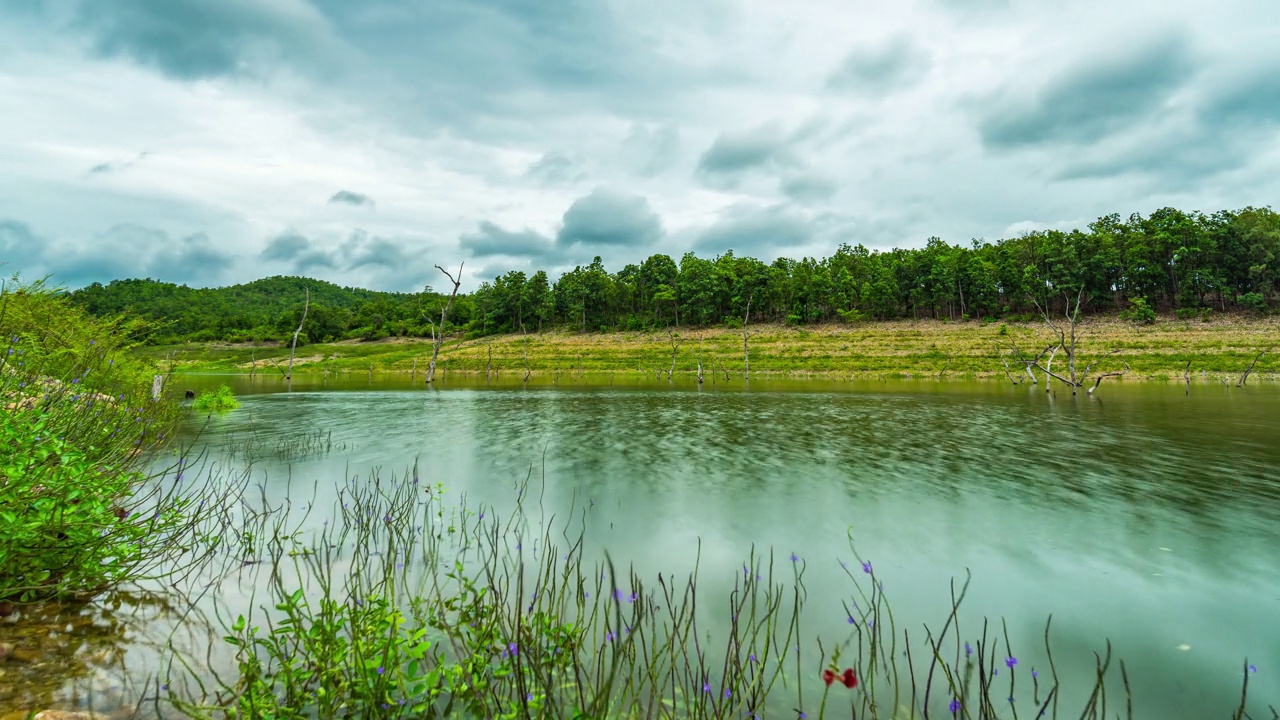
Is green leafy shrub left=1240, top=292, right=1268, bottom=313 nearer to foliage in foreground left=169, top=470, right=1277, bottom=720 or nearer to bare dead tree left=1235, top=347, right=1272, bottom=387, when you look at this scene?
bare dead tree left=1235, top=347, right=1272, bottom=387

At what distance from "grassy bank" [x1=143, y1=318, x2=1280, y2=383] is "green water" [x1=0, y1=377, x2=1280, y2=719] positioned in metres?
29.4

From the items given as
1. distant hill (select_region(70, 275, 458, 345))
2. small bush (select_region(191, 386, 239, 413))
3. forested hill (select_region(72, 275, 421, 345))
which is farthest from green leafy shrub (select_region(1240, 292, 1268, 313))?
forested hill (select_region(72, 275, 421, 345))

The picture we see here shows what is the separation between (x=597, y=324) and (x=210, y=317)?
93.4 metres

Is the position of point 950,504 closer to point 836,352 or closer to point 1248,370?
point 1248,370

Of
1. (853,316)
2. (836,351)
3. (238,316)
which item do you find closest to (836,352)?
(836,351)

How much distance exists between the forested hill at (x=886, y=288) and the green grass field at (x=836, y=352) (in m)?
6.22

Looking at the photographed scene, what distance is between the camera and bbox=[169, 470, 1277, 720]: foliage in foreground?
350 centimetres

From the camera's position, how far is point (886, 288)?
295 ft

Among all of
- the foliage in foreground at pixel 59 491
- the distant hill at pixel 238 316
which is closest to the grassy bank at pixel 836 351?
the distant hill at pixel 238 316

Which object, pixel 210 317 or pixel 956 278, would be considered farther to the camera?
pixel 210 317

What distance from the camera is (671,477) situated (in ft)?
40.9

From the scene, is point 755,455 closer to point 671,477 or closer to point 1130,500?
point 671,477

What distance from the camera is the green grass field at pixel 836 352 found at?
5525cm

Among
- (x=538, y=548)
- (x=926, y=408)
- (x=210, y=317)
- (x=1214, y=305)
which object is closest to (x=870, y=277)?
(x=1214, y=305)
